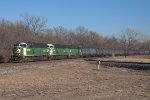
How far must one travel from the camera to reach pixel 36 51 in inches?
2064

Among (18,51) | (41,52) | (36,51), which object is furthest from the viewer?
(41,52)

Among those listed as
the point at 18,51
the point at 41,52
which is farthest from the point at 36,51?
the point at 18,51

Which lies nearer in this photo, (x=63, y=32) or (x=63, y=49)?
(x=63, y=49)

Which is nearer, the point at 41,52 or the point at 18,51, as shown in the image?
the point at 18,51

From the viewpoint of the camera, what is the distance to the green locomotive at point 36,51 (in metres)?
48.1

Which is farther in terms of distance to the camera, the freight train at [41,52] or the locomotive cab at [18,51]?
the freight train at [41,52]

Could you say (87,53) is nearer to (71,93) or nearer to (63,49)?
(63,49)

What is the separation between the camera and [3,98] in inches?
544

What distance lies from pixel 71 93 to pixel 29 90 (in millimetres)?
2394

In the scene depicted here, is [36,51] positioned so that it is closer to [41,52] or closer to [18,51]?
[41,52]

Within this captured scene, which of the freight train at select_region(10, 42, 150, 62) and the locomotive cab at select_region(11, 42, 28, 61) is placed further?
the freight train at select_region(10, 42, 150, 62)

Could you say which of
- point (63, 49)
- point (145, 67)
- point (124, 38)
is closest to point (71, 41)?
point (124, 38)

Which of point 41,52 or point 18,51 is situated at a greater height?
point 18,51

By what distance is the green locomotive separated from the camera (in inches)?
1895
